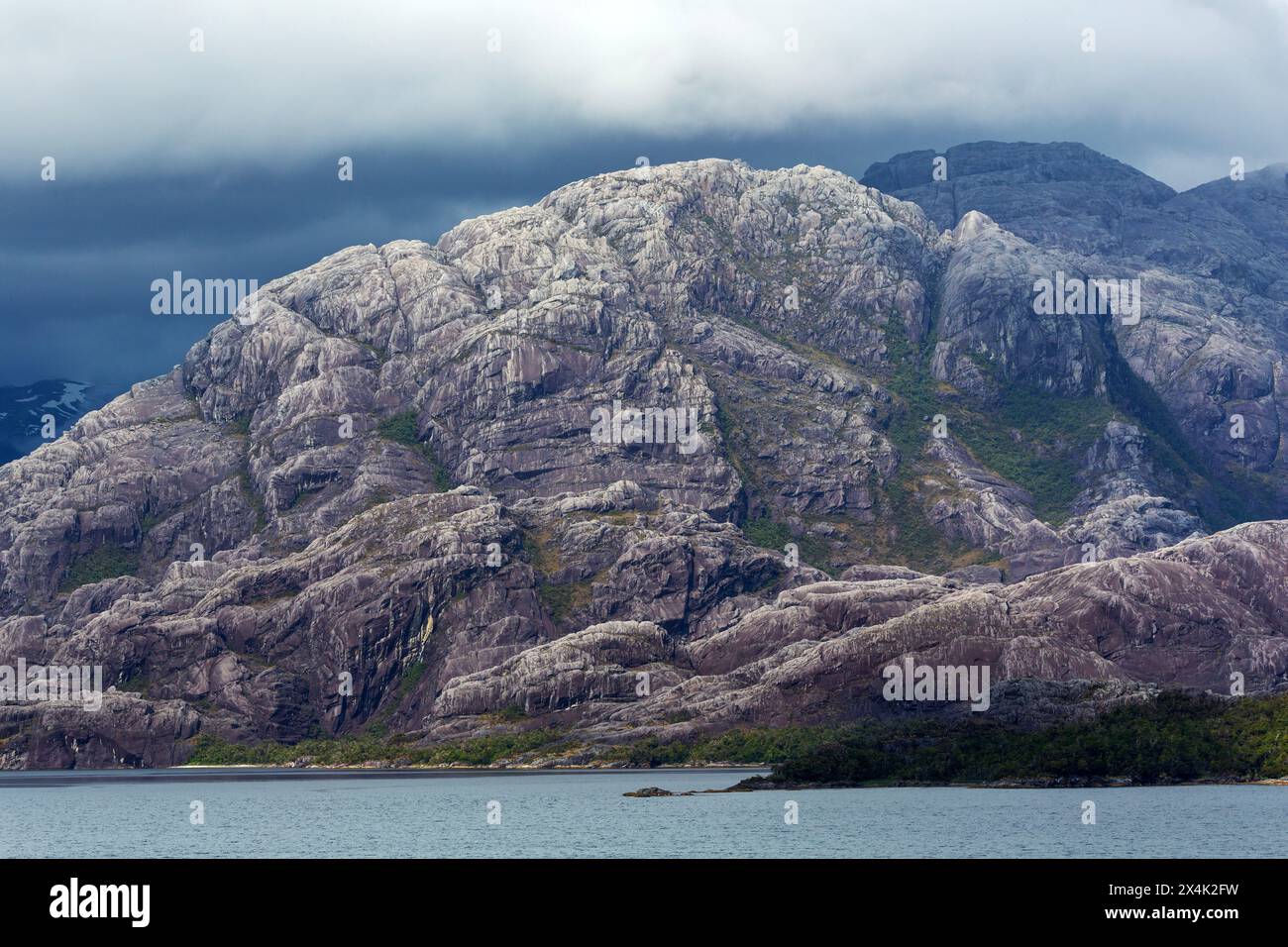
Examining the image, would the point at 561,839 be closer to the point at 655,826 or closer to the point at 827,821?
the point at 655,826
